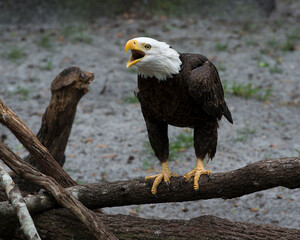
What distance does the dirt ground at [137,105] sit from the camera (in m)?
4.84

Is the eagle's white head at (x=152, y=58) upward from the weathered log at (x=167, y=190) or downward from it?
upward

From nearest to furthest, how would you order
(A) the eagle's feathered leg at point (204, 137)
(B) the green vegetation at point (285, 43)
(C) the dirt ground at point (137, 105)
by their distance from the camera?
(A) the eagle's feathered leg at point (204, 137) < (C) the dirt ground at point (137, 105) < (B) the green vegetation at point (285, 43)

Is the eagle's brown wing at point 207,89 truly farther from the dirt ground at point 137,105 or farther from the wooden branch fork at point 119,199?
the dirt ground at point 137,105

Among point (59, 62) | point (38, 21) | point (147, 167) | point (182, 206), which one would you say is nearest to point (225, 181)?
point (182, 206)

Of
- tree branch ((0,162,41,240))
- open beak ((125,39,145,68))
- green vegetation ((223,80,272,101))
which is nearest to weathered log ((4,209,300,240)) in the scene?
tree branch ((0,162,41,240))

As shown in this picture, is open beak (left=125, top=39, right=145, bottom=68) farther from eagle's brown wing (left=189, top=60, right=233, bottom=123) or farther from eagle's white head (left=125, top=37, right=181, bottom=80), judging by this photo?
eagle's brown wing (left=189, top=60, right=233, bottom=123)

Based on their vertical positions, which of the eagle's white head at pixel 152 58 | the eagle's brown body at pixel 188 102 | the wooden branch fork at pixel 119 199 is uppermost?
the eagle's white head at pixel 152 58

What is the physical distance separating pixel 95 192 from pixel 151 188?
16.0 inches

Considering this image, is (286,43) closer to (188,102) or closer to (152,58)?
(188,102)

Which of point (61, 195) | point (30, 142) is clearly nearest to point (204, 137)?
point (61, 195)

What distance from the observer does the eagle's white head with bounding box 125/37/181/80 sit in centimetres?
309

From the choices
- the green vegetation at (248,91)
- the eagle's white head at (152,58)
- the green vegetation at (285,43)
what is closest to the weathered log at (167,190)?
the eagle's white head at (152,58)

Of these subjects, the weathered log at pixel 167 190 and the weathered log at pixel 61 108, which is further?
the weathered log at pixel 61 108

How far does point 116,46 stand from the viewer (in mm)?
8820
